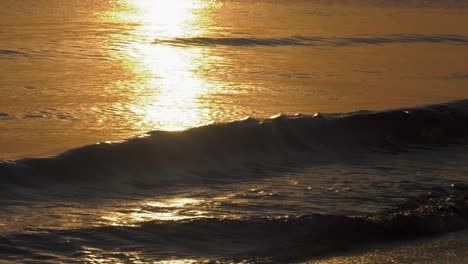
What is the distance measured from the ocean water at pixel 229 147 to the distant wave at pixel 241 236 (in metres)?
0.01

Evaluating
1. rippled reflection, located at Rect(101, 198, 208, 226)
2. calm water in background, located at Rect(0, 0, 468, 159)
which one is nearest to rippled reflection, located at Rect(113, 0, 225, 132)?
calm water in background, located at Rect(0, 0, 468, 159)

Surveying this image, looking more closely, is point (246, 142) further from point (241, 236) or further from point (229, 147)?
point (241, 236)

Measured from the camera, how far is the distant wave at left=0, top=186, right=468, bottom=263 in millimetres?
5051

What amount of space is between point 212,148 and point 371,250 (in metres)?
2.61

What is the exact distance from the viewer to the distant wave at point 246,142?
21.7ft

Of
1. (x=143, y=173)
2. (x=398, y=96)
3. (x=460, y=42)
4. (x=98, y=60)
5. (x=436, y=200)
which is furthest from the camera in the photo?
(x=460, y=42)

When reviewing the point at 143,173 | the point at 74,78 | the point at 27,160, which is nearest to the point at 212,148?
the point at 143,173

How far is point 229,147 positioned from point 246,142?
22 centimetres

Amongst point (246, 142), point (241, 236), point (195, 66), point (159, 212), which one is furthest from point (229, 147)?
point (195, 66)

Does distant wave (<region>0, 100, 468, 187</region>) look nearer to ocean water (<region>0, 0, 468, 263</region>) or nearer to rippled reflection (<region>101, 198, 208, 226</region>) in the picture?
ocean water (<region>0, 0, 468, 263</region>)

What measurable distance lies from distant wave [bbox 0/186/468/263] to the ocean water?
13mm

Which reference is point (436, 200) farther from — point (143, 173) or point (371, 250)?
point (143, 173)

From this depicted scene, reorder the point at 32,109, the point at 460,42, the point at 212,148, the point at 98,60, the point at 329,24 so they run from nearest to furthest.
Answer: the point at 212,148 < the point at 32,109 < the point at 98,60 < the point at 460,42 < the point at 329,24

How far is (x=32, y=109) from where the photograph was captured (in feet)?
28.6
